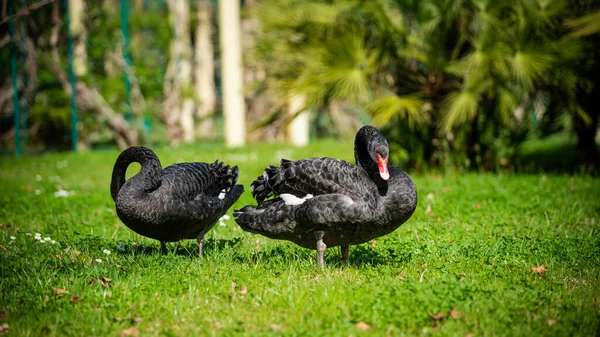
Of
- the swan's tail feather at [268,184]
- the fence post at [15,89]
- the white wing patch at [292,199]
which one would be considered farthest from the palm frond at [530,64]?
the fence post at [15,89]

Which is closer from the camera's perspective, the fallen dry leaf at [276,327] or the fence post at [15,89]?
the fallen dry leaf at [276,327]

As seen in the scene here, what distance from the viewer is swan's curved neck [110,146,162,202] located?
542 centimetres

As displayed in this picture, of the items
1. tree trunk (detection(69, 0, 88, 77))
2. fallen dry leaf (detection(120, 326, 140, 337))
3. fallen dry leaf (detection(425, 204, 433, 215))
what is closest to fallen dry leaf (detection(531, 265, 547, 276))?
fallen dry leaf (detection(425, 204, 433, 215))

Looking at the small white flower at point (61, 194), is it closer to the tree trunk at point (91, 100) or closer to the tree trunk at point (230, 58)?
the tree trunk at point (91, 100)

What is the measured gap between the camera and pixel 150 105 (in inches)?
731

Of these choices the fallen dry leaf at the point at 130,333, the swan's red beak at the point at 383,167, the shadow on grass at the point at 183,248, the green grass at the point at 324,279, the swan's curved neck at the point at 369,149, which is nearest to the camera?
the fallen dry leaf at the point at 130,333

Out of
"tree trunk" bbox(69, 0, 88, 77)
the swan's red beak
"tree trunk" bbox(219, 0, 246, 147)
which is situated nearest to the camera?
the swan's red beak

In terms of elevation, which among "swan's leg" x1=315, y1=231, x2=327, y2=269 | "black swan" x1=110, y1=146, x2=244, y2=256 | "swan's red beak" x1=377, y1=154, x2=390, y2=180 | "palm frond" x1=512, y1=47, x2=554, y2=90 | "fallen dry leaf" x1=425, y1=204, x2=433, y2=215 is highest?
"palm frond" x1=512, y1=47, x2=554, y2=90

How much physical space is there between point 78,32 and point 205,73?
757 centimetres

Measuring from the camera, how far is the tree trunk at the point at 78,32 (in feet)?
56.7

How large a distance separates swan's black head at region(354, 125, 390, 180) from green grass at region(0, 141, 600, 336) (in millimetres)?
787

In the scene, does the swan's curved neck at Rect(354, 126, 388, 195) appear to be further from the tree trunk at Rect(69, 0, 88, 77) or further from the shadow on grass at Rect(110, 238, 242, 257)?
the tree trunk at Rect(69, 0, 88, 77)

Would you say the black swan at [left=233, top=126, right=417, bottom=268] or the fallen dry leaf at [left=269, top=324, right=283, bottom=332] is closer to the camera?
the fallen dry leaf at [left=269, top=324, right=283, bottom=332]

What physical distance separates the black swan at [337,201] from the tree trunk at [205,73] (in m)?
15.4
